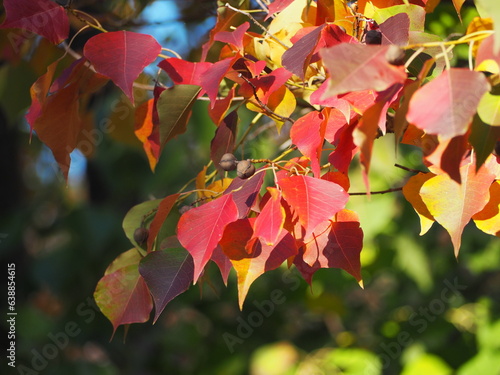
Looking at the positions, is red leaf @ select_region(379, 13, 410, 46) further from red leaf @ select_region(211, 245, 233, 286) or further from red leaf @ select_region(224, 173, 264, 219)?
red leaf @ select_region(211, 245, 233, 286)

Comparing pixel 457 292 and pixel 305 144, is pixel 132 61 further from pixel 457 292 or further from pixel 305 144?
pixel 457 292

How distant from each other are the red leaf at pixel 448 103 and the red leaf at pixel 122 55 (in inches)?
13.8

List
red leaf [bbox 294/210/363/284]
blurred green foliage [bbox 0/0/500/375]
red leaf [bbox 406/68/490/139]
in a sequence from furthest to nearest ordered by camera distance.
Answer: blurred green foliage [bbox 0/0/500/375] < red leaf [bbox 294/210/363/284] < red leaf [bbox 406/68/490/139]

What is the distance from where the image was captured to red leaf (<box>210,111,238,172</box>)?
84 cm

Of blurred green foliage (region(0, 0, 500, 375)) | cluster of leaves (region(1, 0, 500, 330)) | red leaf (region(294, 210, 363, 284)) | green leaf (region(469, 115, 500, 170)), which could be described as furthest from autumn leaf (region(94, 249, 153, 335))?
blurred green foliage (region(0, 0, 500, 375))

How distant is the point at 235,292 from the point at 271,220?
181 centimetres

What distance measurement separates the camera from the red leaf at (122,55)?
2.34ft

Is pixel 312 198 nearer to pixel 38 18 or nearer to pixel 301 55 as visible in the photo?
pixel 301 55

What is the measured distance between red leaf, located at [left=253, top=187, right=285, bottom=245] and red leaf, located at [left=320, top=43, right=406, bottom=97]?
17 centimetres

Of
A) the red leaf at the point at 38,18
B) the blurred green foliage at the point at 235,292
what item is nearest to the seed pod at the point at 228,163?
the red leaf at the point at 38,18

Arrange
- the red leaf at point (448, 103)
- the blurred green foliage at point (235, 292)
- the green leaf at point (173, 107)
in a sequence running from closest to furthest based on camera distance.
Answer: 1. the red leaf at point (448, 103)
2. the green leaf at point (173, 107)
3. the blurred green foliage at point (235, 292)

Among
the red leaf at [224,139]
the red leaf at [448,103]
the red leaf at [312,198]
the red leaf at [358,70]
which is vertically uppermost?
the red leaf at [358,70]

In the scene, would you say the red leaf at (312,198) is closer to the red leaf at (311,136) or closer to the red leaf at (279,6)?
the red leaf at (311,136)

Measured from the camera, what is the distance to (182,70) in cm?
81
